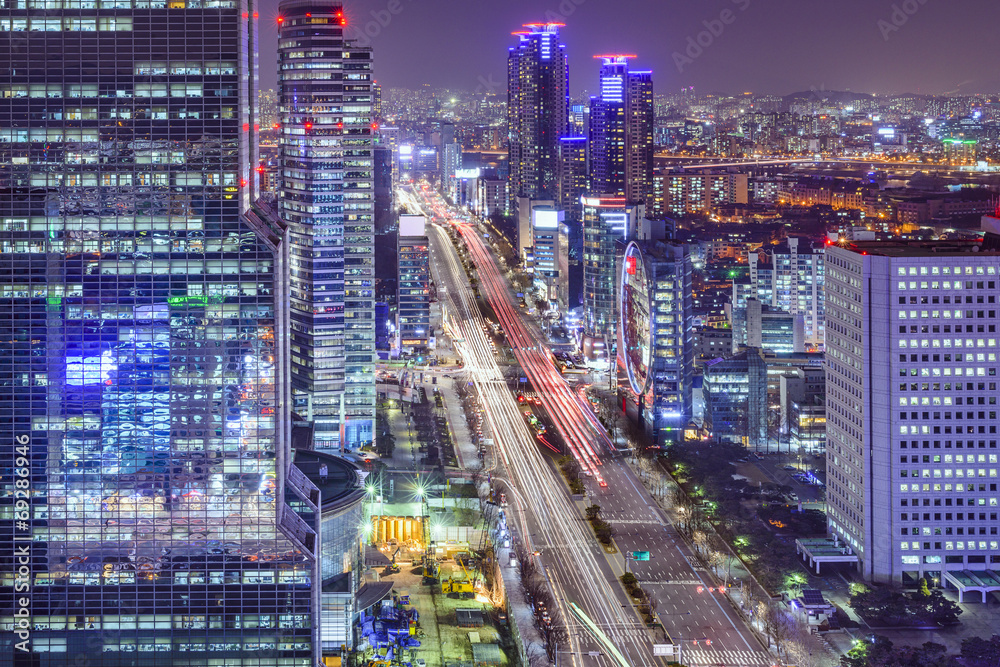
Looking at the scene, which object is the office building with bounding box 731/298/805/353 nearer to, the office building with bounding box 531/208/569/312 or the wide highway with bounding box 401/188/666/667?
the wide highway with bounding box 401/188/666/667

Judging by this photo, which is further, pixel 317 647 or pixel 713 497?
pixel 713 497

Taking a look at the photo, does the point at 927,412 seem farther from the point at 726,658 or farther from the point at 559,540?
the point at 559,540

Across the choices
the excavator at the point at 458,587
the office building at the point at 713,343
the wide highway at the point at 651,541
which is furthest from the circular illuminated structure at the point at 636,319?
the excavator at the point at 458,587

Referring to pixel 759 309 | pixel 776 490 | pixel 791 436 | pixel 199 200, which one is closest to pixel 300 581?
pixel 199 200

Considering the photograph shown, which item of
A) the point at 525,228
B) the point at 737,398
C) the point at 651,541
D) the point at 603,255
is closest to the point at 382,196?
the point at 603,255

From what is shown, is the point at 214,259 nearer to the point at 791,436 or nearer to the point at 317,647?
the point at 317,647

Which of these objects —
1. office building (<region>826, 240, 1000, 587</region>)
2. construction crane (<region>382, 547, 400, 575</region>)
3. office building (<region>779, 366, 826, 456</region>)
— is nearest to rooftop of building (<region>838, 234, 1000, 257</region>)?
office building (<region>826, 240, 1000, 587</region>)
